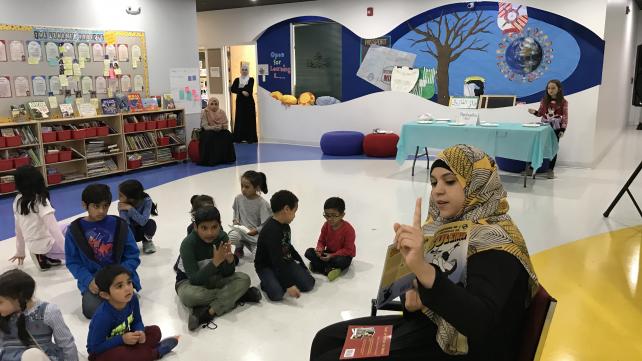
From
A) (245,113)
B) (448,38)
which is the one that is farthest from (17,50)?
(448,38)

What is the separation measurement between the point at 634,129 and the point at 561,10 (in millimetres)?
7637

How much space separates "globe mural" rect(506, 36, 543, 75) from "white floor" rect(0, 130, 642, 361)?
172cm

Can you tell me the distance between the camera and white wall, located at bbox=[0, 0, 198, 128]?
22.2 ft

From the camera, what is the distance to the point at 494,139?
22.1 feet

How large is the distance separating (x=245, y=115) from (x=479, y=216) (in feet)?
32.1

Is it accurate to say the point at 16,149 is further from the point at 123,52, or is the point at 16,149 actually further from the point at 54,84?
the point at 123,52

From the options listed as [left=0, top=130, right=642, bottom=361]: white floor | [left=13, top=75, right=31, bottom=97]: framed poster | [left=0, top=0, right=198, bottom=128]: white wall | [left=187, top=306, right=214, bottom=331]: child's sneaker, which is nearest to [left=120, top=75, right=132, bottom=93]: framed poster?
[left=0, top=0, right=198, bottom=128]: white wall

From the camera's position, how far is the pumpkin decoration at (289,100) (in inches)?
422

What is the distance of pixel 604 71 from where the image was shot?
318 inches

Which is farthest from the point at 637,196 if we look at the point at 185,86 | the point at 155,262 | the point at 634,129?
the point at 634,129

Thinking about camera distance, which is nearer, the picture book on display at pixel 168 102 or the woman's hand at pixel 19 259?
the woman's hand at pixel 19 259

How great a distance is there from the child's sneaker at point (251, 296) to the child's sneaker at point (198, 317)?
0.29m

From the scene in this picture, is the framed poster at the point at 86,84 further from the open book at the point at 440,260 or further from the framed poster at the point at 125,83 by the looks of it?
the open book at the point at 440,260

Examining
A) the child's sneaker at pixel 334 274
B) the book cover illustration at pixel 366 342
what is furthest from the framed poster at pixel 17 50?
the book cover illustration at pixel 366 342
